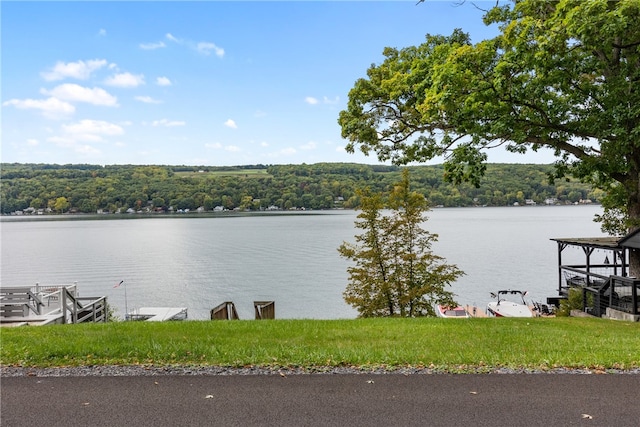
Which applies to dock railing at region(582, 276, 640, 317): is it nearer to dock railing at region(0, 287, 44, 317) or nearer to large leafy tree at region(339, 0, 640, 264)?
large leafy tree at region(339, 0, 640, 264)

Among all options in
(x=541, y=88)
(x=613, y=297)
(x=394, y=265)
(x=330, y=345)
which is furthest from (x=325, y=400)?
(x=394, y=265)

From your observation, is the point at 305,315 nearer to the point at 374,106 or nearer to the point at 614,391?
the point at 374,106

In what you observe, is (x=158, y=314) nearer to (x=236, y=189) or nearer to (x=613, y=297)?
(x=613, y=297)

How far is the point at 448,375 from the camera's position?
6.10 meters

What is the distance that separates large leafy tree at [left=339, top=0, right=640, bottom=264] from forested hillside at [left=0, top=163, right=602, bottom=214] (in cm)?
11015

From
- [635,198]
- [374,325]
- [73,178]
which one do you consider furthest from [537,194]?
[73,178]

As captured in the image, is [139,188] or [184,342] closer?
[184,342]

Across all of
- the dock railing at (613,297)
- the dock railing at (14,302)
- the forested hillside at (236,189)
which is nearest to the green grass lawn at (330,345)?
the dock railing at (613,297)

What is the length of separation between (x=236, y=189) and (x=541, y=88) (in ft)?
542

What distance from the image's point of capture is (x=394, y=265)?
67.8ft

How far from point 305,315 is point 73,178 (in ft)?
535

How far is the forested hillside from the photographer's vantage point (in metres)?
133

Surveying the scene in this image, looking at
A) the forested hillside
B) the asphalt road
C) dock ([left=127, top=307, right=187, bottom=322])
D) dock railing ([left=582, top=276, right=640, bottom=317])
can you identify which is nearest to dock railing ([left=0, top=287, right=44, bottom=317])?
the asphalt road

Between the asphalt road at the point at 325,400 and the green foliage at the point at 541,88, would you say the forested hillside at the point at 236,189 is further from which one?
the asphalt road at the point at 325,400
